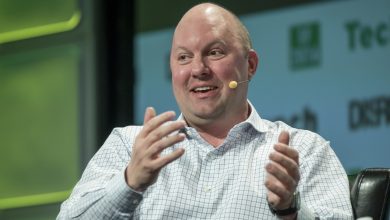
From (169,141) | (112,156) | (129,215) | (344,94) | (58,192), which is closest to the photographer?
(169,141)

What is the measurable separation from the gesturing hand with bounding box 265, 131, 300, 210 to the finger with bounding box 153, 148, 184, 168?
19cm

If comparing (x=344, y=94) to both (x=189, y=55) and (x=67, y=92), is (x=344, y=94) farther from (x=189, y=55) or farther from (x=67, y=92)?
(x=189, y=55)

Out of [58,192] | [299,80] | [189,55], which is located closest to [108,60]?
[58,192]

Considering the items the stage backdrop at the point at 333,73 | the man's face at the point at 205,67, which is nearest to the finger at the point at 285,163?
the man's face at the point at 205,67

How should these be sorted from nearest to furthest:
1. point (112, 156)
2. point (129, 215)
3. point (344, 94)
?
1. point (129, 215)
2. point (112, 156)
3. point (344, 94)

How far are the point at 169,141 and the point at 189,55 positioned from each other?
0.50m

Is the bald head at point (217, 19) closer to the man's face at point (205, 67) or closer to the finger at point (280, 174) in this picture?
the man's face at point (205, 67)

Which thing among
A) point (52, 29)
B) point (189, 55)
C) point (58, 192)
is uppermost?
point (189, 55)

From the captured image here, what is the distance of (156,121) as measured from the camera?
209cm

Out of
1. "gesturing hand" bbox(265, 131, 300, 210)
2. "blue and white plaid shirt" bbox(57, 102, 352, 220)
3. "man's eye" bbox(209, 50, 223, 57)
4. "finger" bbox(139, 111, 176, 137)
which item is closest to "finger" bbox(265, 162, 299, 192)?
"gesturing hand" bbox(265, 131, 300, 210)

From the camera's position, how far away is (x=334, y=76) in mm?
4121

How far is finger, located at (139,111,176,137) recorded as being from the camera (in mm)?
2076

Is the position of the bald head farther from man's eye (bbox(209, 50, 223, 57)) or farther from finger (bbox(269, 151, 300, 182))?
finger (bbox(269, 151, 300, 182))

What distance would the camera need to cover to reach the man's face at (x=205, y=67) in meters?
2.49
